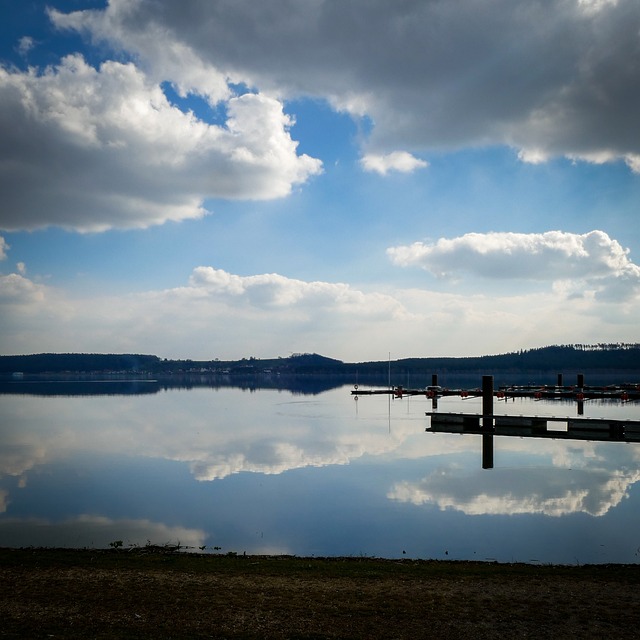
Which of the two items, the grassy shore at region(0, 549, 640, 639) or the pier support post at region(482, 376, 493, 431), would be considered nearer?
the grassy shore at region(0, 549, 640, 639)

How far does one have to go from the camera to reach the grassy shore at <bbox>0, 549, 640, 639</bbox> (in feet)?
35.4

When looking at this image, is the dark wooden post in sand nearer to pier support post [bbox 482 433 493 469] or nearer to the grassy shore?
pier support post [bbox 482 433 493 469]

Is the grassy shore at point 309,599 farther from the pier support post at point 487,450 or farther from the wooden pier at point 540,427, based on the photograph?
the wooden pier at point 540,427

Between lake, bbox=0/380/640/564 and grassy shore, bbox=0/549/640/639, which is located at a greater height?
grassy shore, bbox=0/549/640/639

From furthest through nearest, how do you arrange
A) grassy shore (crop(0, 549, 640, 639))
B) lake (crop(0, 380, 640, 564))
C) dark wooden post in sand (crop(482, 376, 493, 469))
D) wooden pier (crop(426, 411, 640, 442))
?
wooden pier (crop(426, 411, 640, 442))
dark wooden post in sand (crop(482, 376, 493, 469))
lake (crop(0, 380, 640, 564))
grassy shore (crop(0, 549, 640, 639))

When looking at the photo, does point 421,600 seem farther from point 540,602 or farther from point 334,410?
point 334,410

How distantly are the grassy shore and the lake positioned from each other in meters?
2.86

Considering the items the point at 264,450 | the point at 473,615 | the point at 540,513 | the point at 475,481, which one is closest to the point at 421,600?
the point at 473,615

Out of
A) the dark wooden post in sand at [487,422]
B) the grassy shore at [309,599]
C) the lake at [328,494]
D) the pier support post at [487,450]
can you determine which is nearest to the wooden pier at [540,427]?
the dark wooden post in sand at [487,422]

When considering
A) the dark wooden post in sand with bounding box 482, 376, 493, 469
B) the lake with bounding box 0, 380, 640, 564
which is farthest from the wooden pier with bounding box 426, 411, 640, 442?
the lake with bounding box 0, 380, 640, 564

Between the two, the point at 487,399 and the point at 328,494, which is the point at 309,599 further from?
the point at 487,399

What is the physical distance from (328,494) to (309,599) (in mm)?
13741

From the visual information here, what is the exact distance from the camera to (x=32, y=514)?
75.9ft

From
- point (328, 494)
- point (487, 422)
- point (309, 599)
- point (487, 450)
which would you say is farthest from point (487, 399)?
point (309, 599)
